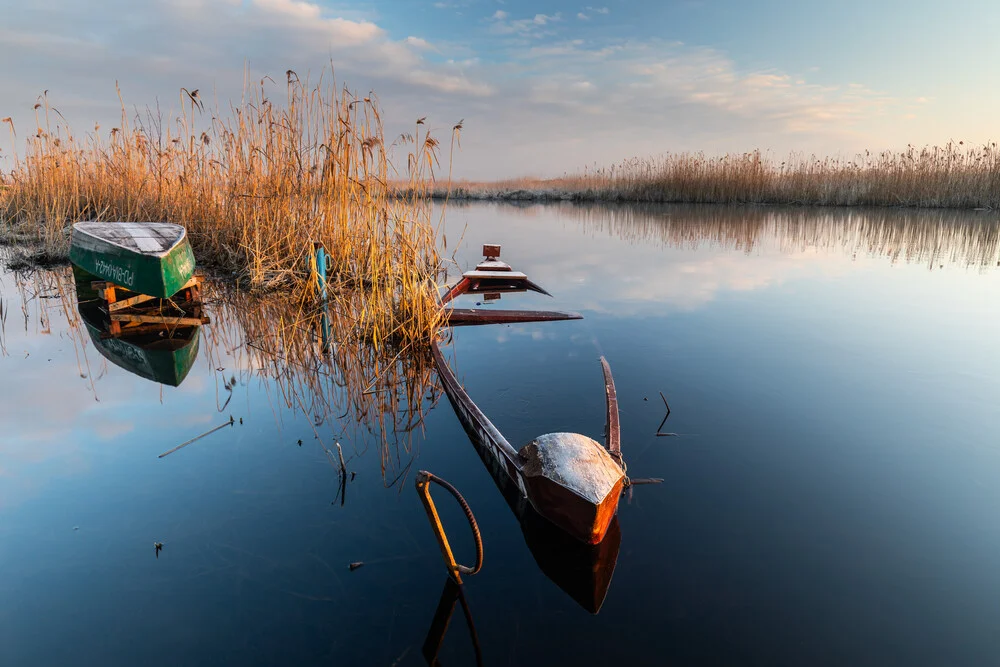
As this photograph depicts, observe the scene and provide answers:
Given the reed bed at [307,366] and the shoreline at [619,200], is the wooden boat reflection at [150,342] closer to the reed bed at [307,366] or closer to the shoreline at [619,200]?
the reed bed at [307,366]

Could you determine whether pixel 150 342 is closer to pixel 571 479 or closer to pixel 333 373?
pixel 333 373

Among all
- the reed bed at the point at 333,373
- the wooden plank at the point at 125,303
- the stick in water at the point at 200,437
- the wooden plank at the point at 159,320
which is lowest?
Answer: the stick in water at the point at 200,437

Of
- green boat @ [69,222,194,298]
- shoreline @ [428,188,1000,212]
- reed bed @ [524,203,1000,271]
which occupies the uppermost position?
shoreline @ [428,188,1000,212]

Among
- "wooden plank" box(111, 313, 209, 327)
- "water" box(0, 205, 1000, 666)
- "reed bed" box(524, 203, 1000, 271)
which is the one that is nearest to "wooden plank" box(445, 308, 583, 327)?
"water" box(0, 205, 1000, 666)

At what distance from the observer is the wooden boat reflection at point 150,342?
3934 millimetres

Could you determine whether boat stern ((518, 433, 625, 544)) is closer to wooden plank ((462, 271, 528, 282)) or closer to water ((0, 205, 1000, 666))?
water ((0, 205, 1000, 666))

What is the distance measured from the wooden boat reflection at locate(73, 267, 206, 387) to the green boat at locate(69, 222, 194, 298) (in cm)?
34

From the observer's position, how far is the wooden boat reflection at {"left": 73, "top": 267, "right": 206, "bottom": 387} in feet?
12.9

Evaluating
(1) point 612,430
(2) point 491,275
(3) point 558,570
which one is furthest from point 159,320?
(3) point 558,570

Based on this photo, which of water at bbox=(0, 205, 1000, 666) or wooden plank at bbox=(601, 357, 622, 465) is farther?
wooden plank at bbox=(601, 357, 622, 465)

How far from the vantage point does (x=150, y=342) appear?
14.8 feet

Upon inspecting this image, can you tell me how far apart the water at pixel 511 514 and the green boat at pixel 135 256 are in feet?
1.84

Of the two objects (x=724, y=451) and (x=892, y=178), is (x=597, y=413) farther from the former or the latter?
(x=892, y=178)

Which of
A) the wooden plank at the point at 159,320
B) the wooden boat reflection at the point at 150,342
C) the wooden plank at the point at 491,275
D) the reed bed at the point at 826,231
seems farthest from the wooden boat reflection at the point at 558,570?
the reed bed at the point at 826,231
